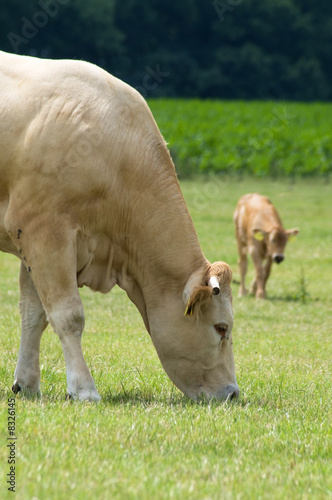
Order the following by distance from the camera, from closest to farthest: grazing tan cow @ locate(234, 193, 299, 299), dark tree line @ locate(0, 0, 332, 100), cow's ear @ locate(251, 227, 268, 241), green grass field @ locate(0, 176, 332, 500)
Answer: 1. green grass field @ locate(0, 176, 332, 500)
2. grazing tan cow @ locate(234, 193, 299, 299)
3. cow's ear @ locate(251, 227, 268, 241)
4. dark tree line @ locate(0, 0, 332, 100)

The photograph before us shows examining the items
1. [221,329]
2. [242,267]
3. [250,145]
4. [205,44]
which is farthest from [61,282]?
[205,44]

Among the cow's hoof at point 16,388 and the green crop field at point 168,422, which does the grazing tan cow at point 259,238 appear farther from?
the cow's hoof at point 16,388

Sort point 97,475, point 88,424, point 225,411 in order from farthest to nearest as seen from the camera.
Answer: point 225,411 → point 88,424 → point 97,475

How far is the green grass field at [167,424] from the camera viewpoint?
4.23 metres

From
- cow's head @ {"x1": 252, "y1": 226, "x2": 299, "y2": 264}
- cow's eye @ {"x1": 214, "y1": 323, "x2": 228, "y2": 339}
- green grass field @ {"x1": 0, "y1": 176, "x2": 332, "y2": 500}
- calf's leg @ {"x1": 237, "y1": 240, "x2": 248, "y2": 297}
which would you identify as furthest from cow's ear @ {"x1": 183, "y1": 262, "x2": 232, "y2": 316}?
cow's head @ {"x1": 252, "y1": 226, "x2": 299, "y2": 264}

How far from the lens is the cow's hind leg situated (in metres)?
5.94

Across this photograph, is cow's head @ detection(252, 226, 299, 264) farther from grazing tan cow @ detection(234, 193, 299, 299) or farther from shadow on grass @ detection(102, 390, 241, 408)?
shadow on grass @ detection(102, 390, 241, 408)

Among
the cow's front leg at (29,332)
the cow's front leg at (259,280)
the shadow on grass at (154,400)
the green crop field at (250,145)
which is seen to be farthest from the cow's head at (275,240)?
the green crop field at (250,145)

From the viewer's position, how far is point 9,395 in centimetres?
627

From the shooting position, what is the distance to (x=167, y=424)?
5.40 meters

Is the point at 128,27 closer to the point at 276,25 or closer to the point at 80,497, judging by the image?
the point at 276,25

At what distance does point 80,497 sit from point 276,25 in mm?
71467

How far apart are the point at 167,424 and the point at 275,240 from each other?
30.7 feet

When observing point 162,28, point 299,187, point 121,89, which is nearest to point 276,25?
point 162,28
